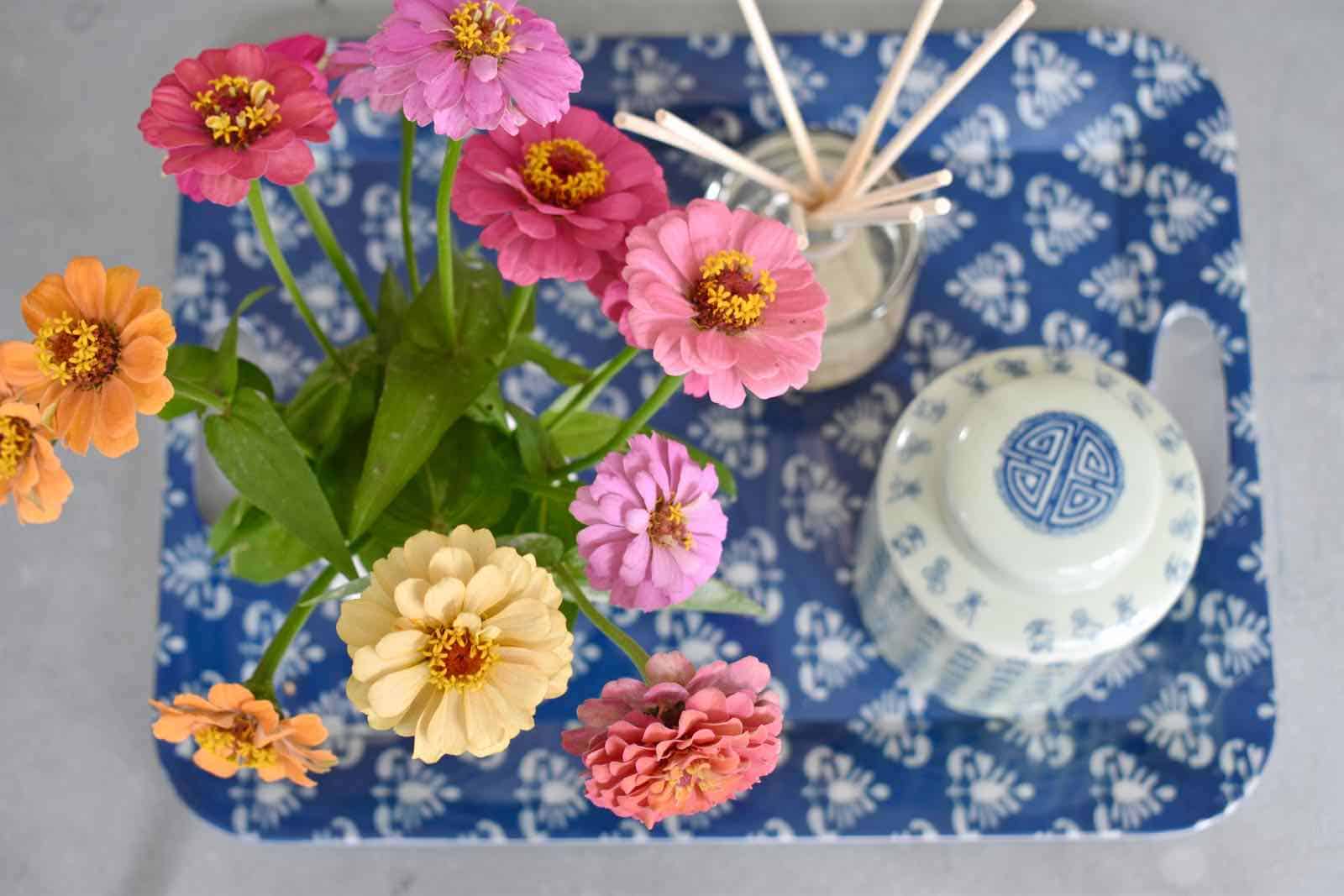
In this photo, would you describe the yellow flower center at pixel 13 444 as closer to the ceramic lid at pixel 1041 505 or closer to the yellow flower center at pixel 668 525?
the yellow flower center at pixel 668 525

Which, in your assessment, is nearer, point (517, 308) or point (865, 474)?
point (517, 308)

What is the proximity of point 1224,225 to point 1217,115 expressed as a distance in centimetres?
4

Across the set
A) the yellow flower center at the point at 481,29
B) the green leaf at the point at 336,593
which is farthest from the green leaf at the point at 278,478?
the yellow flower center at the point at 481,29

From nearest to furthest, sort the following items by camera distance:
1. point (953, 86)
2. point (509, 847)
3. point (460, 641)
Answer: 1. point (460, 641)
2. point (953, 86)
3. point (509, 847)

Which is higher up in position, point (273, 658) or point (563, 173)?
point (563, 173)

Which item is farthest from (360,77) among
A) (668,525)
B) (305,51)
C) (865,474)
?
(865,474)

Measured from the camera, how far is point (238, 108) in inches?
10.9

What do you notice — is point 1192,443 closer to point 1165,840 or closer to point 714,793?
point 1165,840

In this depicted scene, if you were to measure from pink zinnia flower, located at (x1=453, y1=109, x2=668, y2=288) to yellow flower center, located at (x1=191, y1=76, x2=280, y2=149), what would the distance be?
0.14 feet

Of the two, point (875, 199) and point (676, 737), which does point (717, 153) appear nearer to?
point (875, 199)

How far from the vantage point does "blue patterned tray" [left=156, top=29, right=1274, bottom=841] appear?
450 mm

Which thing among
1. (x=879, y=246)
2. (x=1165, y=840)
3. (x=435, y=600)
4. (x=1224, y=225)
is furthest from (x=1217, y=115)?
(x=435, y=600)

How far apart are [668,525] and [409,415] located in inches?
3.1

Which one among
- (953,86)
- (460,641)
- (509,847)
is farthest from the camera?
(509,847)
